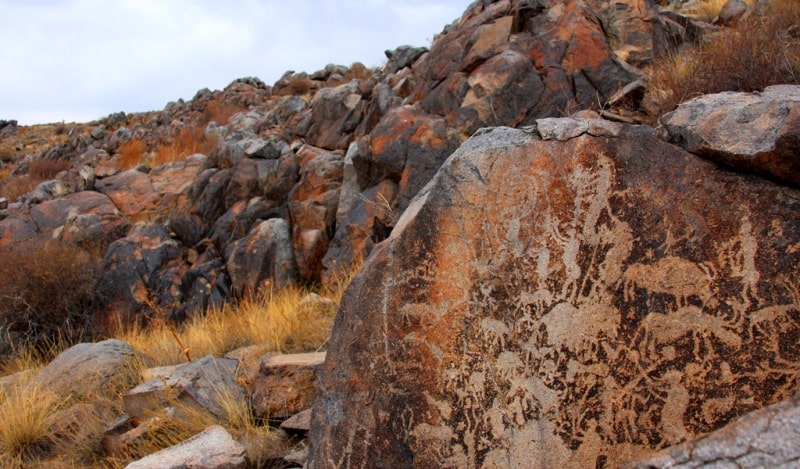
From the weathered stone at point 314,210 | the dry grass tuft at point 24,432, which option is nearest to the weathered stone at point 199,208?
the weathered stone at point 314,210

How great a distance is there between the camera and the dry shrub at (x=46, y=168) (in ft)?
54.4

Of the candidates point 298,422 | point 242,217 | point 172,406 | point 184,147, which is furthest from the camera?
point 184,147

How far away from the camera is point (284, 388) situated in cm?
364

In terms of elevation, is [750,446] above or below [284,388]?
above

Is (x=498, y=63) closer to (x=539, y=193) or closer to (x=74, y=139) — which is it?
(x=539, y=193)

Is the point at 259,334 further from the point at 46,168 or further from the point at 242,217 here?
the point at 46,168

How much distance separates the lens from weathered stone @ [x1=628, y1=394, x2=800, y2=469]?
1.12m

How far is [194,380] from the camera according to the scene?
3.90m

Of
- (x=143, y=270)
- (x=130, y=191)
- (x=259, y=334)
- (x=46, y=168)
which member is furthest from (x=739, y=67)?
(x=46, y=168)

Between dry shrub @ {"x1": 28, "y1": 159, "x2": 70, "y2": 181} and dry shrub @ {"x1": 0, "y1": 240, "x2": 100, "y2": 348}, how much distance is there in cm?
998

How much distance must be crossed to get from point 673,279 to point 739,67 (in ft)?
12.1

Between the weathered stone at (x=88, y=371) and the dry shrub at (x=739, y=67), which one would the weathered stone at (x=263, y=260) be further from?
the dry shrub at (x=739, y=67)

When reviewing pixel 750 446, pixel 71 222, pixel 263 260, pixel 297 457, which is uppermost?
pixel 71 222

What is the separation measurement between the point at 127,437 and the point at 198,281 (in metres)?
4.38
